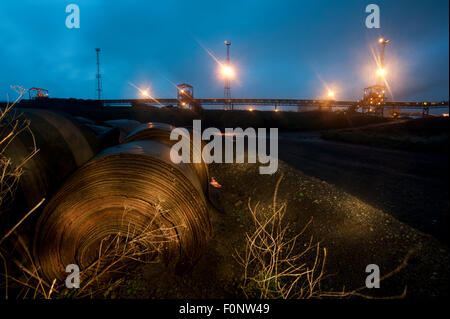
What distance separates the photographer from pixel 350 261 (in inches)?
144

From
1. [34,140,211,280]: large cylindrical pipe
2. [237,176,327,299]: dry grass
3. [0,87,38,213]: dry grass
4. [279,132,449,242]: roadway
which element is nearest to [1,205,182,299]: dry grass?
[34,140,211,280]: large cylindrical pipe

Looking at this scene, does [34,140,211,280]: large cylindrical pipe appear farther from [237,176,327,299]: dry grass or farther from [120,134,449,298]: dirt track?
[237,176,327,299]: dry grass

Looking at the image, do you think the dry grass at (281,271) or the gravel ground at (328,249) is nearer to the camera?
the dry grass at (281,271)

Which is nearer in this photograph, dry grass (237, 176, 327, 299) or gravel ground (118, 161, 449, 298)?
dry grass (237, 176, 327, 299)

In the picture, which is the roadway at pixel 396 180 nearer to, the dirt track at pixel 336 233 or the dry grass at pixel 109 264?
the dirt track at pixel 336 233

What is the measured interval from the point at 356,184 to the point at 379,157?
6.41 metres

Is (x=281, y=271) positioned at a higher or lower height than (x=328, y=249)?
lower

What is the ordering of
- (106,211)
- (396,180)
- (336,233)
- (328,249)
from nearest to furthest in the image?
(106,211)
(328,249)
(336,233)
(396,180)

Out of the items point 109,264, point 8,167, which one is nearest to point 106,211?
point 109,264

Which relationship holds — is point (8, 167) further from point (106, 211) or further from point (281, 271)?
point (281, 271)

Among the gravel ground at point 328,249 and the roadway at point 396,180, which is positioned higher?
the roadway at point 396,180

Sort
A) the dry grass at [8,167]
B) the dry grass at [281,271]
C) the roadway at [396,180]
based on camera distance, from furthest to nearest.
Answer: the roadway at [396,180] < the dry grass at [281,271] < the dry grass at [8,167]

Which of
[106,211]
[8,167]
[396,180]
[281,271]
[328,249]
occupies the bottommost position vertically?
[281,271]

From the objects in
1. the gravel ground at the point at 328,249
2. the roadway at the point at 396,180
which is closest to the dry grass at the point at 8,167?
the gravel ground at the point at 328,249
